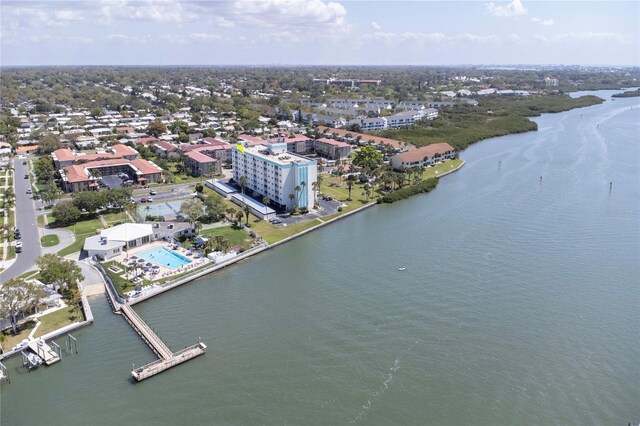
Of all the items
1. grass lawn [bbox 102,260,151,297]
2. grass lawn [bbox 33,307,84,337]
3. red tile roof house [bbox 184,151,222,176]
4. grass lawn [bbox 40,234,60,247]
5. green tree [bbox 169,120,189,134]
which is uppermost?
green tree [bbox 169,120,189,134]

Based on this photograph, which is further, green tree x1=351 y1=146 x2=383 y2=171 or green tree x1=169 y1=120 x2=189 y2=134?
green tree x1=169 y1=120 x2=189 y2=134

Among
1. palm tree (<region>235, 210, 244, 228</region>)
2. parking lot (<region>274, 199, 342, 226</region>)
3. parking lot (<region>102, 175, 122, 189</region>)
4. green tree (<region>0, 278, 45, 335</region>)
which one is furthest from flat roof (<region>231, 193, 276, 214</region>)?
green tree (<region>0, 278, 45, 335</region>)

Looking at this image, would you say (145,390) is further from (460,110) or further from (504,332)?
(460,110)

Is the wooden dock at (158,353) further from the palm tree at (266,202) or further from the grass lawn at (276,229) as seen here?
the palm tree at (266,202)

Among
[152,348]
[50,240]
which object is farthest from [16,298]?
[50,240]

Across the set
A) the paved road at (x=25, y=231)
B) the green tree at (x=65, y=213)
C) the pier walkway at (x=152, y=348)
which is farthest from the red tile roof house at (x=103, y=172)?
the pier walkway at (x=152, y=348)

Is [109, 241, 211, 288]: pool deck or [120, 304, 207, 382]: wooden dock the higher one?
[109, 241, 211, 288]: pool deck

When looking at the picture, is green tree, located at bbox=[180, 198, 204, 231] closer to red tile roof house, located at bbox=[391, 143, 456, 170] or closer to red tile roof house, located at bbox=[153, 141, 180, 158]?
red tile roof house, located at bbox=[153, 141, 180, 158]
